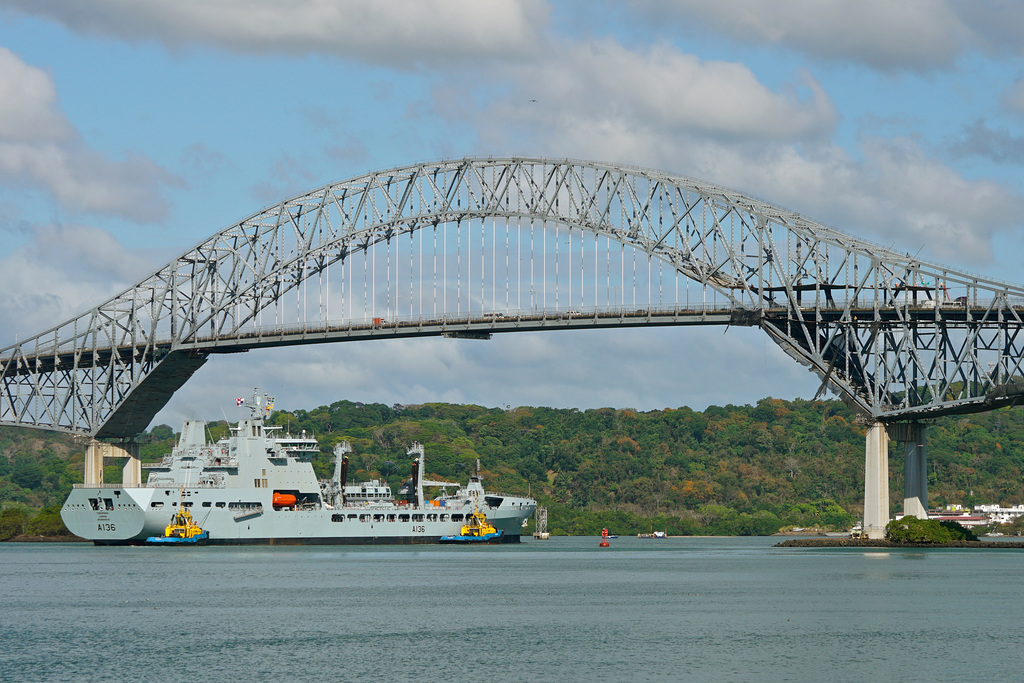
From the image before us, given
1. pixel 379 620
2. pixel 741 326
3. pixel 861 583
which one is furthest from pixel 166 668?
pixel 741 326

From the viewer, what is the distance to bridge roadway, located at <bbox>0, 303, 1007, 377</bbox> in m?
83.1

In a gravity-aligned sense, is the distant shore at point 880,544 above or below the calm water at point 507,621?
below

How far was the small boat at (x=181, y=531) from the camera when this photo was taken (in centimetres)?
9488

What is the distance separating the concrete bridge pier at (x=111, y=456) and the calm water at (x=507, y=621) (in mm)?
31727

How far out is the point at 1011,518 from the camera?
16325 cm

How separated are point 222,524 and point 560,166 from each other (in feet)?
113

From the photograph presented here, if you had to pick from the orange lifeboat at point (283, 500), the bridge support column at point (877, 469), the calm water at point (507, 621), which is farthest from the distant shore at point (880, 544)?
the orange lifeboat at point (283, 500)

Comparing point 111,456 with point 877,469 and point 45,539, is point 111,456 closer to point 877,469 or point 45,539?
point 45,539

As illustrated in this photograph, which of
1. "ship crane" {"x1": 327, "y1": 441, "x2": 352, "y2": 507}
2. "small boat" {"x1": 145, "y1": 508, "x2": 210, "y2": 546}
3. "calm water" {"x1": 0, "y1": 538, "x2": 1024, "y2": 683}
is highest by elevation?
"ship crane" {"x1": 327, "y1": 441, "x2": 352, "y2": 507}

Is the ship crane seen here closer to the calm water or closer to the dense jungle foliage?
the calm water

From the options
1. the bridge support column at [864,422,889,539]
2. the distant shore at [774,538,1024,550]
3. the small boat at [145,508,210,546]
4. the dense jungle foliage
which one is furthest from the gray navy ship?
the dense jungle foliage

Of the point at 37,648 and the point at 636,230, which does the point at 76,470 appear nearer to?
the point at 636,230

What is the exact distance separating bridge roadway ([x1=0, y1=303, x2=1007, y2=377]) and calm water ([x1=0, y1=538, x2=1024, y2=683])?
15121 mm

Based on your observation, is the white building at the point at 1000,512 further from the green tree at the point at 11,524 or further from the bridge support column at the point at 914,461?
the green tree at the point at 11,524
